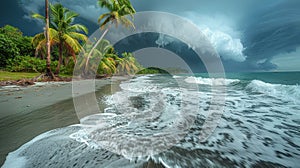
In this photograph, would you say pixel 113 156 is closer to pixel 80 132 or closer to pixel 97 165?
pixel 97 165

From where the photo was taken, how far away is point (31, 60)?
11.8 m

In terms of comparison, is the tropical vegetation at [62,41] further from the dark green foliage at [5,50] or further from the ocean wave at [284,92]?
the ocean wave at [284,92]

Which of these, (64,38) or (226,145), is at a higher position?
(64,38)

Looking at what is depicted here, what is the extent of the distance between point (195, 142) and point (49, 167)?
60.0 inches

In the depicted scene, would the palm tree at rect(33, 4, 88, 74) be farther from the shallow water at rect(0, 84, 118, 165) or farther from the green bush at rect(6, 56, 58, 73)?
the shallow water at rect(0, 84, 118, 165)

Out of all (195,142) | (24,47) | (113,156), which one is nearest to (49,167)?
(113,156)

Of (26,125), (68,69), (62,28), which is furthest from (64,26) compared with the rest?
(26,125)

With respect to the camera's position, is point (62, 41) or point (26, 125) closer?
point (26, 125)

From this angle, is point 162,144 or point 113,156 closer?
point 113,156

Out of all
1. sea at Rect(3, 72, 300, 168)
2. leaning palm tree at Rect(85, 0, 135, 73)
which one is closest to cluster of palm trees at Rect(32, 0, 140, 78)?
leaning palm tree at Rect(85, 0, 135, 73)

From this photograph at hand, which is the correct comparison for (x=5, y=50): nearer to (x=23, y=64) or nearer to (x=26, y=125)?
(x=23, y=64)

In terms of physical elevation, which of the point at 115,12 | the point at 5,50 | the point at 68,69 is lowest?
the point at 68,69

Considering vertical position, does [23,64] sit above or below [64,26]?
below

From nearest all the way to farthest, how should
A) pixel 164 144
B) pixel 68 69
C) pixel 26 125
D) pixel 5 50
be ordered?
pixel 164 144 → pixel 26 125 → pixel 5 50 → pixel 68 69
